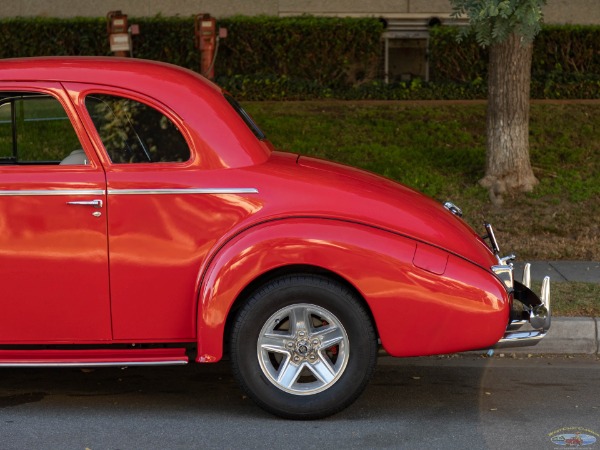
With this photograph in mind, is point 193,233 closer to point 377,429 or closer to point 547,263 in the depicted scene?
A: point 377,429

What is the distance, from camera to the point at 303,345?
561 cm

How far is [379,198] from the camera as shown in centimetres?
574

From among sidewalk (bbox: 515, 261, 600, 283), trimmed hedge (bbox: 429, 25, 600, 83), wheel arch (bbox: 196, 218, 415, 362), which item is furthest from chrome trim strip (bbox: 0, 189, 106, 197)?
trimmed hedge (bbox: 429, 25, 600, 83)

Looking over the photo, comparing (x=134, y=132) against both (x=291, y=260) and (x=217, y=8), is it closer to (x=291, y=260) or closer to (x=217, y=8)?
(x=291, y=260)

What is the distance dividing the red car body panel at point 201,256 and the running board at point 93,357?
0.07 m

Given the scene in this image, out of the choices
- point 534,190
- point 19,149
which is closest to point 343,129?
point 534,190

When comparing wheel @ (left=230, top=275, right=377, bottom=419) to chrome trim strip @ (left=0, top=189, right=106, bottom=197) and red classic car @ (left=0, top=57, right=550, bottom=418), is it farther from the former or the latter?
chrome trim strip @ (left=0, top=189, right=106, bottom=197)

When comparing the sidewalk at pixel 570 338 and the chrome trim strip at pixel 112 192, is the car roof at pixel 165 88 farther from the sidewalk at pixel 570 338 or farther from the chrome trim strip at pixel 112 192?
the sidewalk at pixel 570 338

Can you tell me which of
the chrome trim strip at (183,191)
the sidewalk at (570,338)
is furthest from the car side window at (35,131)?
the sidewalk at (570,338)

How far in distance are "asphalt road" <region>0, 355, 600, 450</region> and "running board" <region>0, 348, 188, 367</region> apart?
0.33 meters

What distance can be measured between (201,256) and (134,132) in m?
0.76

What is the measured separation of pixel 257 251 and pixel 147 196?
2.10 ft

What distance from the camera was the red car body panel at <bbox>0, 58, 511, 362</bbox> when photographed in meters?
5.50

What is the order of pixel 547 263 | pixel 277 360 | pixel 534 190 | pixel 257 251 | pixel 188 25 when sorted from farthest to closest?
pixel 188 25
pixel 534 190
pixel 547 263
pixel 277 360
pixel 257 251
